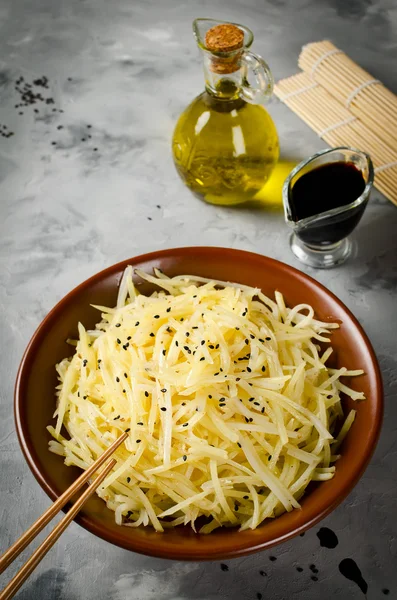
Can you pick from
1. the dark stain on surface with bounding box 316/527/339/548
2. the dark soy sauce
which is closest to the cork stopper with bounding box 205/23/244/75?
the dark soy sauce

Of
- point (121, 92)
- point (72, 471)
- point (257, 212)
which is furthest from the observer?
point (121, 92)

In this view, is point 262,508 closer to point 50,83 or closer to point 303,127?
point 303,127

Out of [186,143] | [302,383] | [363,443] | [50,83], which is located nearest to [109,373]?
[302,383]

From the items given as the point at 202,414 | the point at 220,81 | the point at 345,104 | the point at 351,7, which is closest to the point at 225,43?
the point at 220,81

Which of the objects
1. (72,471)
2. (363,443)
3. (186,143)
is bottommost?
(72,471)

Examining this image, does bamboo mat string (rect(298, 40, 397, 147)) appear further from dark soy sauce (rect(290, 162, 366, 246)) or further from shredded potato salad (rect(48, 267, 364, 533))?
shredded potato salad (rect(48, 267, 364, 533))

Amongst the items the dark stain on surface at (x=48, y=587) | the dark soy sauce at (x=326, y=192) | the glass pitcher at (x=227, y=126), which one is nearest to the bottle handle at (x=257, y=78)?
the glass pitcher at (x=227, y=126)

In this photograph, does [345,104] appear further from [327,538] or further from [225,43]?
[327,538]

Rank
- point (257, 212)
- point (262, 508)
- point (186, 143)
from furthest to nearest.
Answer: point (257, 212), point (186, 143), point (262, 508)
